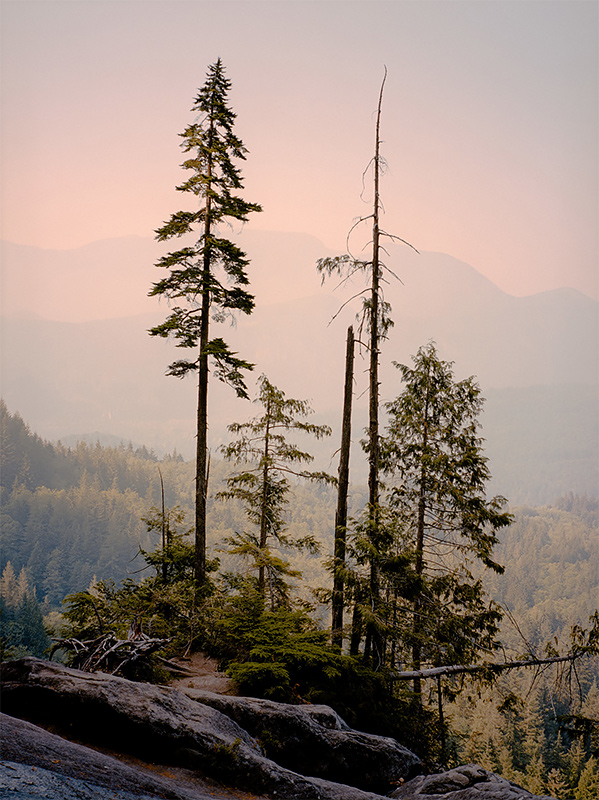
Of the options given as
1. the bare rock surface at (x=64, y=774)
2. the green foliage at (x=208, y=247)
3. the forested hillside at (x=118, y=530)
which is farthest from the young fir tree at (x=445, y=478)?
the forested hillside at (x=118, y=530)

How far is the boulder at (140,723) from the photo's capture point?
4.44 m

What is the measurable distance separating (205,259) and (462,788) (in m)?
11.1

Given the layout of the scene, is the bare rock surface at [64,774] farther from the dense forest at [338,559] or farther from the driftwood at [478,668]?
the driftwood at [478,668]

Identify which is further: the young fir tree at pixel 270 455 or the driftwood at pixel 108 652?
the young fir tree at pixel 270 455

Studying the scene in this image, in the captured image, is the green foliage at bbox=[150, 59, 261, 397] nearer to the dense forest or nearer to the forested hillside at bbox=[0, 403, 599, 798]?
the dense forest

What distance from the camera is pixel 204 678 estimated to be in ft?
24.4

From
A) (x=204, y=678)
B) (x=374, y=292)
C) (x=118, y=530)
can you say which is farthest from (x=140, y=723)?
(x=118, y=530)

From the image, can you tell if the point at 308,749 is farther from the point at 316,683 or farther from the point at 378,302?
the point at 378,302

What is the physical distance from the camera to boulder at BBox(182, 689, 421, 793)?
588cm

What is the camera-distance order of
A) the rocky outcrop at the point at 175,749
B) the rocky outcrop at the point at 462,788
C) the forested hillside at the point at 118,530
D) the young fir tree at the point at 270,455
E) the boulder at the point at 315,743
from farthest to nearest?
the forested hillside at the point at 118,530 → the young fir tree at the point at 270,455 → the boulder at the point at 315,743 → the rocky outcrop at the point at 462,788 → the rocky outcrop at the point at 175,749

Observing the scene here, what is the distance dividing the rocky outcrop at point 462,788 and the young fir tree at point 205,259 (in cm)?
668

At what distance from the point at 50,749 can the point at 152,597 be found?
6.86 m

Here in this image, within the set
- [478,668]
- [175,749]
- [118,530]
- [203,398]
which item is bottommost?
[118,530]

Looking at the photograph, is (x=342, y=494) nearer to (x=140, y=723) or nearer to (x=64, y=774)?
(x=140, y=723)
